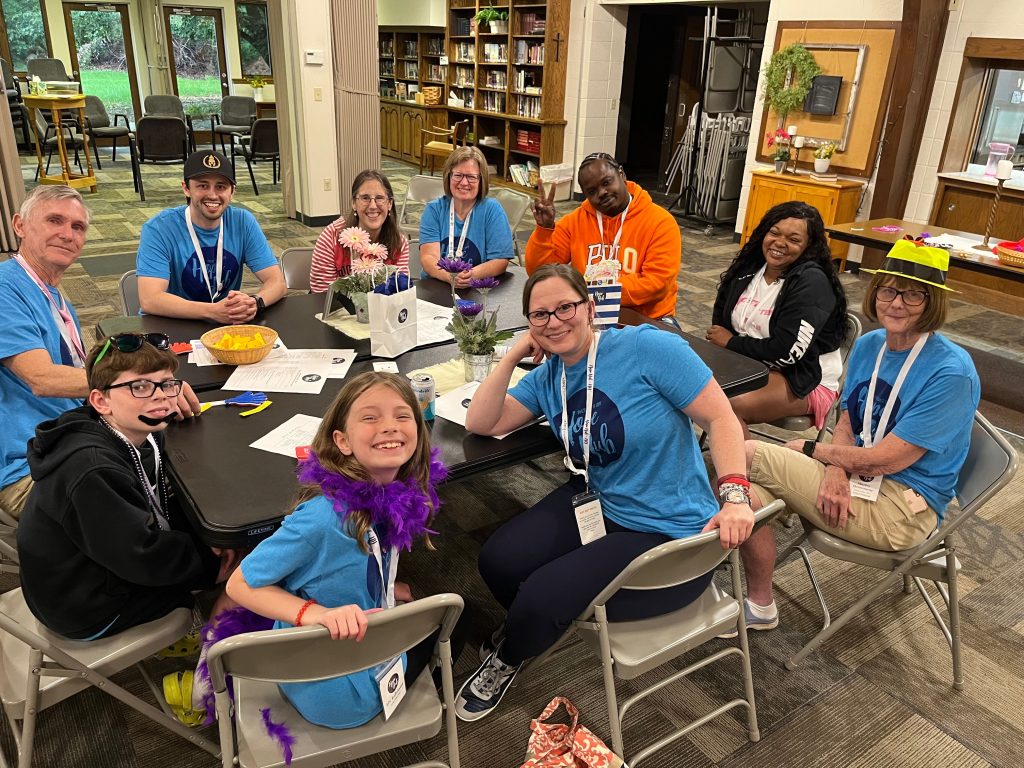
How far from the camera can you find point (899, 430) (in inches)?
83.6

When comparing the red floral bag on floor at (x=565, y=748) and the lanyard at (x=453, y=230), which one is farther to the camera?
the lanyard at (x=453, y=230)

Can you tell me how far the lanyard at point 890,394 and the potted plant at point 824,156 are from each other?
211 inches

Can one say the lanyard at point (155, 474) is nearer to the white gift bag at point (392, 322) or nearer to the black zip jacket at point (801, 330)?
the white gift bag at point (392, 322)

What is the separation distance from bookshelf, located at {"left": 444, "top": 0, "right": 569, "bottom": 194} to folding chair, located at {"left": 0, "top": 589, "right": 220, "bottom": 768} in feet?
28.0

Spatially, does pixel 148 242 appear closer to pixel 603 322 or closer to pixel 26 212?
pixel 26 212

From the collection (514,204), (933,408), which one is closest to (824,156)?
(514,204)

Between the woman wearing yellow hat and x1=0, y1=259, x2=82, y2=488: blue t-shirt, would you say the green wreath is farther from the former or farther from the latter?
x1=0, y1=259, x2=82, y2=488: blue t-shirt

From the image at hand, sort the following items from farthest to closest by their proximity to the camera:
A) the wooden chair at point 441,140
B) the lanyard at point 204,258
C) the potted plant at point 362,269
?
the wooden chair at point 441,140, the lanyard at point 204,258, the potted plant at point 362,269

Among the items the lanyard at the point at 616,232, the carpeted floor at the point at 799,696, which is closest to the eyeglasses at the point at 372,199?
the lanyard at the point at 616,232

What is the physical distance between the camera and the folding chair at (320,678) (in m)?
1.28

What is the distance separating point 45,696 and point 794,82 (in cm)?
760

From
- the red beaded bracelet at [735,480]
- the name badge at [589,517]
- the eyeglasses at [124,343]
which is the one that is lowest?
the name badge at [589,517]

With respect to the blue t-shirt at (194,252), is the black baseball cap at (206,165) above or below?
above

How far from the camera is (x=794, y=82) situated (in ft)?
23.4
